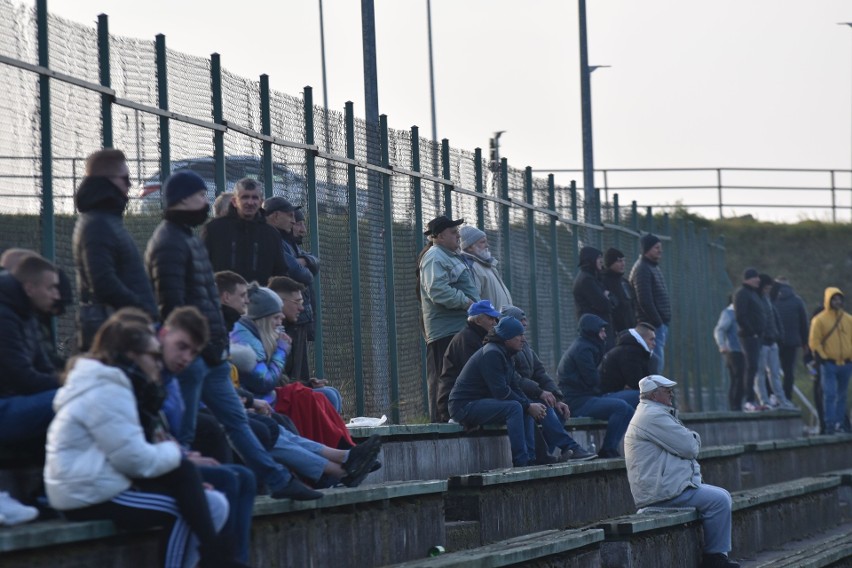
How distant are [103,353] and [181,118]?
163 inches

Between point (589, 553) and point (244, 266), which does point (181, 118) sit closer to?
point (244, 266)

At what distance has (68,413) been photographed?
6.52m

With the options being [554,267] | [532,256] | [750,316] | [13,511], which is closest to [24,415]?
[13,511]

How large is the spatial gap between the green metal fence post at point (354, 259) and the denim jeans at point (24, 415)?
19.4ft

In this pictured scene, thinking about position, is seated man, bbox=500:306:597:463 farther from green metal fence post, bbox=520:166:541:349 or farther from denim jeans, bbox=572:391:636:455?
green metal fence post, bbox=520:166:541:349

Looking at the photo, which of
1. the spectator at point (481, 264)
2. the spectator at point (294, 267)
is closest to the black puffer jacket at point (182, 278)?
the spectator at point (294, 267)

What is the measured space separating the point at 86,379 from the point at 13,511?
601 mm

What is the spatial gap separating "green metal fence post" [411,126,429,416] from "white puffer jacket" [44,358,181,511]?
7839mm

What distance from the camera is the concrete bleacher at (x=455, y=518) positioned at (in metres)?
6.82

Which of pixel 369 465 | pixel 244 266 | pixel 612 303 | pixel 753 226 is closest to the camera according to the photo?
pixel 369 465

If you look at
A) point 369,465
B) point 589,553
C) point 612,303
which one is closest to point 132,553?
point 369,465

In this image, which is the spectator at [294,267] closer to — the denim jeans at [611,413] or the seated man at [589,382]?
the denim jeans at [611,413]

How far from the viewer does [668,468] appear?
1252 cm

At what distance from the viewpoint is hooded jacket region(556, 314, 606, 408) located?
1530cm
